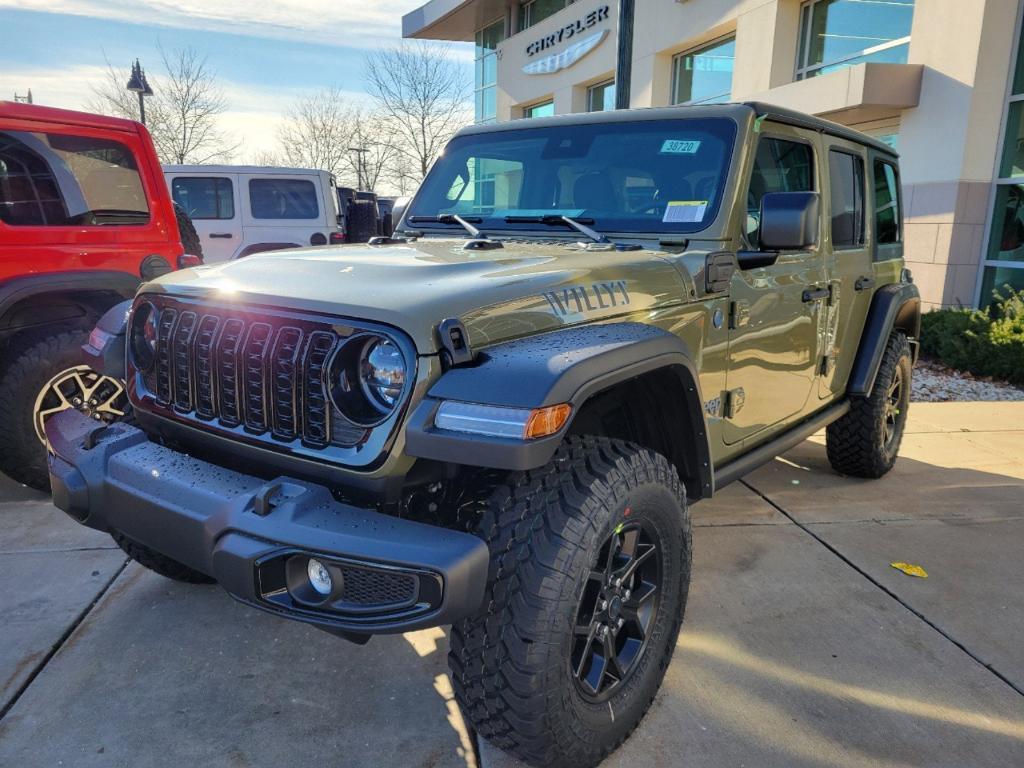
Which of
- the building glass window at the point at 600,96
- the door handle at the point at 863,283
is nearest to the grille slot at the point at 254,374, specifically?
the door handle at the point at 863,283

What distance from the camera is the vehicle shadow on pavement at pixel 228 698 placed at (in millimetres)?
2240

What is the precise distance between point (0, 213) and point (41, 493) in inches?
61.2

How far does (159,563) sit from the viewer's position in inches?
119

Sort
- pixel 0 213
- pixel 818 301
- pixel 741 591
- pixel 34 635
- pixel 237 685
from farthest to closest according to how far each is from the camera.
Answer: pixel 0 213, pixel 818 301, pixel 741 591, pixel 34 635, pixel 237 685

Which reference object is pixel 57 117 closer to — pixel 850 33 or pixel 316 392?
pixel 316 392

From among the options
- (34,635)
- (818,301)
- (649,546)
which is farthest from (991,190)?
(34,635)

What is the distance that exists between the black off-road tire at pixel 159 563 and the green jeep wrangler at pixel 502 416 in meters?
0.02

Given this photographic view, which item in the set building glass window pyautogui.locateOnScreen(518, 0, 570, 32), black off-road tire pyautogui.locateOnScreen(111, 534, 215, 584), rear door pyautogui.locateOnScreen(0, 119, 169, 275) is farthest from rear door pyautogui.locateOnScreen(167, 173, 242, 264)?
building glass window pyautogui.locateOnScreen(518, 0, 570, 32)

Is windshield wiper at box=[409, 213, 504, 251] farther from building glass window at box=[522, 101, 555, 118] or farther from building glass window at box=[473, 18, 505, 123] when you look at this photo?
building glass window at box=[473, 18, 505, 123]

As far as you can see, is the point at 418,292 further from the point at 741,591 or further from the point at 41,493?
the point at 41,493

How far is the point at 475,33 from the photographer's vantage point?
25266mm

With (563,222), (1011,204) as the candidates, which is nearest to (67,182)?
(563,222)

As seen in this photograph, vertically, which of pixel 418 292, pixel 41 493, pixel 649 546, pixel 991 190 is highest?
pixel 991 190

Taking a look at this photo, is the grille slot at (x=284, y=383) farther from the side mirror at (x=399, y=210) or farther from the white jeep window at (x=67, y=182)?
the white jeep window at (x=67, y=182)
